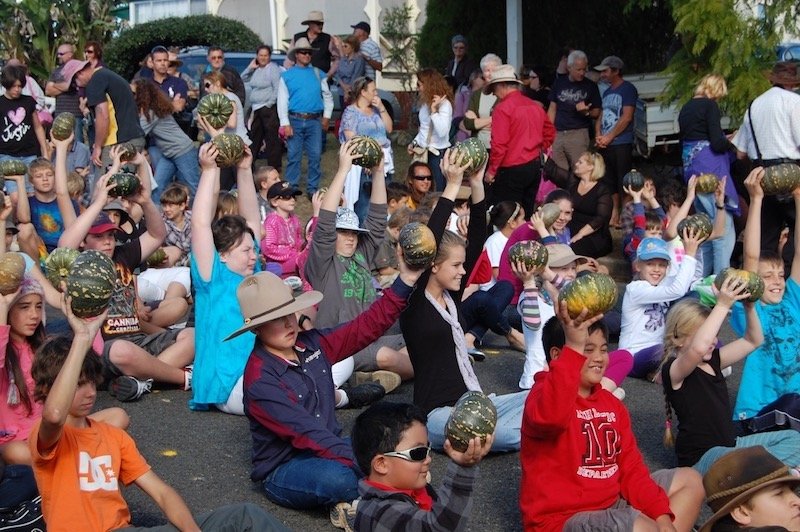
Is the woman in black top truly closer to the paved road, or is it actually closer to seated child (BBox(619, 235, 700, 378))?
the paved road

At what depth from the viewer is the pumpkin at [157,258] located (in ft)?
34.1

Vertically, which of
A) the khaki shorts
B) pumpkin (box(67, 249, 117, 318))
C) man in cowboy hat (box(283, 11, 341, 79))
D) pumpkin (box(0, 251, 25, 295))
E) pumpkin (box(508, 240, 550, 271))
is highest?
man in cowboy hat (box(283, 11, 341, 79))

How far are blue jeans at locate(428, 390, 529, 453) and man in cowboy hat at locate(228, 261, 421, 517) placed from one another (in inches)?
27.4

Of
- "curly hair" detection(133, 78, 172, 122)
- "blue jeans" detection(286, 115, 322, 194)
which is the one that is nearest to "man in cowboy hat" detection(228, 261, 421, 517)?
"curly hair" detection(133, 78, 172, 122)

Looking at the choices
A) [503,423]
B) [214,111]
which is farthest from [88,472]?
[214,111]

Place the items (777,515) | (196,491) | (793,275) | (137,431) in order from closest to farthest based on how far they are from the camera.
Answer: (777,515) < (196,491) < (793,275) < (137,431)

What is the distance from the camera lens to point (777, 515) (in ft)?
14.5

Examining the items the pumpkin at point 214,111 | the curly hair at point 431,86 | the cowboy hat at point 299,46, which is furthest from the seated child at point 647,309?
the cowboy hat at point 299,46

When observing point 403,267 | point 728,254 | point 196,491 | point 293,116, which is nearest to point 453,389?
point 403,267

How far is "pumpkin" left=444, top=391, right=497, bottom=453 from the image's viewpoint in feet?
13.5

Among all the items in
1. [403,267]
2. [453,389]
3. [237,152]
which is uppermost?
[237,152]

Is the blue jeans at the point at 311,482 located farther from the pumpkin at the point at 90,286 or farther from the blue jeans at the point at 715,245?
the blue jeans at the point at 715,245

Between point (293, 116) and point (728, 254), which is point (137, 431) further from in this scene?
point (293, 116)

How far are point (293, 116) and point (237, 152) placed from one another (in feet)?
28.3
